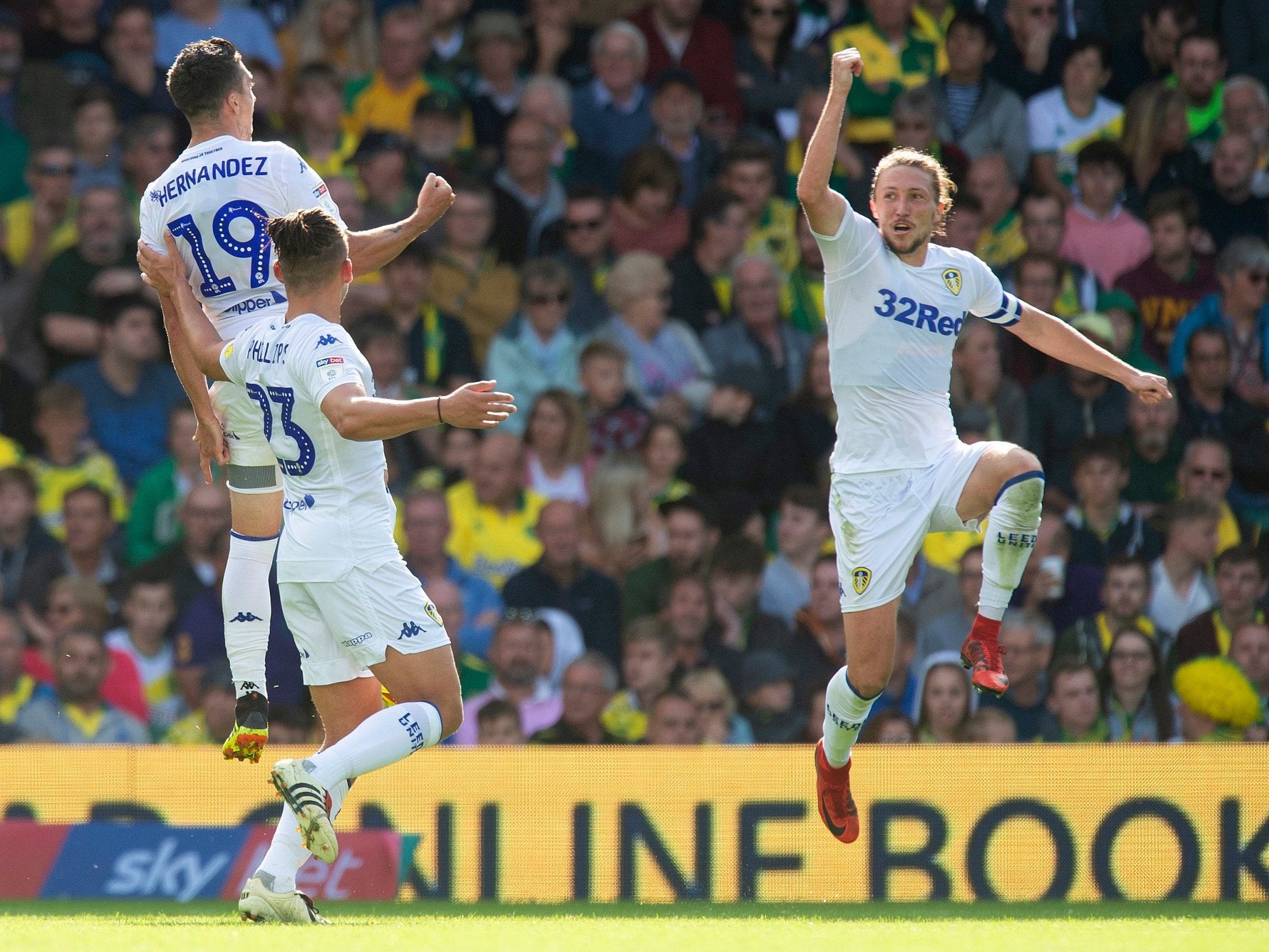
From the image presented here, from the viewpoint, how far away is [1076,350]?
7.55m

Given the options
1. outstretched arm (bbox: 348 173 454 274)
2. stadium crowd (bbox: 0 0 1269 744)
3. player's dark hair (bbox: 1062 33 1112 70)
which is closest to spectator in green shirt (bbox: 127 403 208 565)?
stadium crowd (bbox: 0 0 1269 744)

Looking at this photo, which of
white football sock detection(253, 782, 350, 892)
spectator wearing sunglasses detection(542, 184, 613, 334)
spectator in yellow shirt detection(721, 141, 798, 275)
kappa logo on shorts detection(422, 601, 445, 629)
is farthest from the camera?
spectator in yellow shirt detection(721, 141, 798, 275)

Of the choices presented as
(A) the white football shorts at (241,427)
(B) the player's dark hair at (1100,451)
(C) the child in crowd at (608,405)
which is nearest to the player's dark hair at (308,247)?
(A) the white football shorts at (241,427)

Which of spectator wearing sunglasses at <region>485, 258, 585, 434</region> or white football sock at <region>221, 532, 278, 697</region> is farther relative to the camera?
spectator wearing sunglasses at <region>485, 258, 585, 434</region>

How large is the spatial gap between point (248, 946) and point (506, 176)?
23.1 feet

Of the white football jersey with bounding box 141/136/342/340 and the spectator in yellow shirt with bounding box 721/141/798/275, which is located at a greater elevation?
the spectator in yellow shirt with bounding box 721/141/798/275

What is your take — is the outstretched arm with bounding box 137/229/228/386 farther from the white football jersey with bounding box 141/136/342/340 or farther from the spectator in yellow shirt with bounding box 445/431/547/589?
the spectator in yellow shirt with bounding box 445/431/547/589

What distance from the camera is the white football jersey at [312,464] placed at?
6375 millimetres

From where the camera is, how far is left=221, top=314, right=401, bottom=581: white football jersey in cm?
638

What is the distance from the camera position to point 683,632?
10.3 meters

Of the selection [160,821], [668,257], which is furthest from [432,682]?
[668,257]

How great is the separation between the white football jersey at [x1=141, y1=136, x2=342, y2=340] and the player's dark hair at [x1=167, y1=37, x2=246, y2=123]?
0.15m

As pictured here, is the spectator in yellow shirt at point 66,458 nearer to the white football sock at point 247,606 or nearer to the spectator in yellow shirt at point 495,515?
the spectator in yellow shirt at point 495,515

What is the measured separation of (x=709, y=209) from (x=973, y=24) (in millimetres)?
2290
